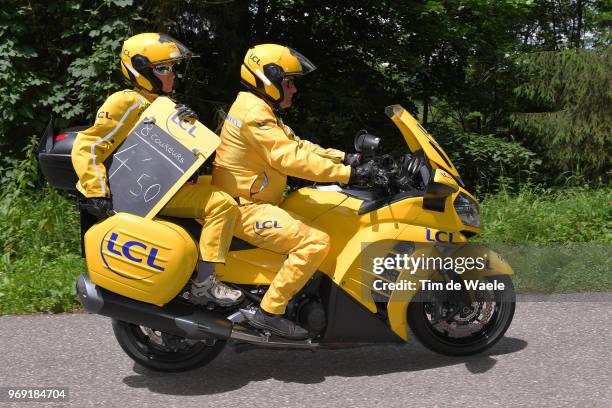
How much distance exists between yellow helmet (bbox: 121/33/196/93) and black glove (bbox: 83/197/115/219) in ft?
2.61

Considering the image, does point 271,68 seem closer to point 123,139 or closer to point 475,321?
point 123,139

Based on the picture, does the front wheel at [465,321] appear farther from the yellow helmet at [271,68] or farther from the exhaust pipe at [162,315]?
the yellow helmet at [271,68]

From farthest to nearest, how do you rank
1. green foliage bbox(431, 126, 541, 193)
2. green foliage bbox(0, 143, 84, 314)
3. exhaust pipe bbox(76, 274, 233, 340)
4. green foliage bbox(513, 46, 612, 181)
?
1. green foliage bbox(513, 46, 612, 181)
2. green foliage bbox(431, 126, 541, 193)
3. green foliage bbox(0, 143, 84, 314)
4. exhaust pipe bbox(76, 274, 233, 340)

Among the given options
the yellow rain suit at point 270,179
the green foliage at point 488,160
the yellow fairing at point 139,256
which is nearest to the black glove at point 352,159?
the yellow rain suit at point 270,179

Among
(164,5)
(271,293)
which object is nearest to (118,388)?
(271,293)

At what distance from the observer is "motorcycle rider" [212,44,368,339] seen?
14.6 ft

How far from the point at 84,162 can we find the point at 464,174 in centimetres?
783

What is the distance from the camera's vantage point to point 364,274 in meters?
4.66

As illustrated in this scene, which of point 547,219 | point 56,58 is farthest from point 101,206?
point 56,58

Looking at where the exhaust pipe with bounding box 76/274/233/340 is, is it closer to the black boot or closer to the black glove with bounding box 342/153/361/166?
the black boot

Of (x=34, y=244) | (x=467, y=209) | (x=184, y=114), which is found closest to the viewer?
(x=184, y=114)

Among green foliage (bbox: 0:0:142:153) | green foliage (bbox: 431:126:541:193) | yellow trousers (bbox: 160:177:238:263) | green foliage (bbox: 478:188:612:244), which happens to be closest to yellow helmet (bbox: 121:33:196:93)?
Answer: yellow trousers (bbox: 160:177:238:263)

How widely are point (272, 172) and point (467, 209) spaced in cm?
119

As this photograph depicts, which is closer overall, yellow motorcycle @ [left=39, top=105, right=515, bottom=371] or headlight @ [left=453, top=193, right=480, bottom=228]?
yellow motorcycle @ [left=39, top=105, right=515, bottom=371]
